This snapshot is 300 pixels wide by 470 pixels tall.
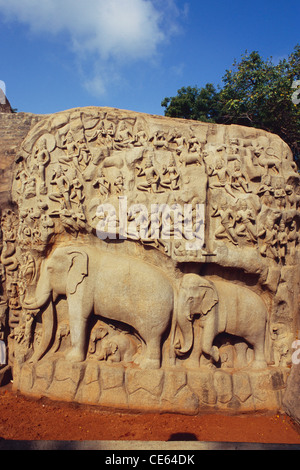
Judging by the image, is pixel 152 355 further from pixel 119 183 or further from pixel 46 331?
pixel 119 183

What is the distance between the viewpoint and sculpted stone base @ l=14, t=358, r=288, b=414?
5.21 metres

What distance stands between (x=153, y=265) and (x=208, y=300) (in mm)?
1059

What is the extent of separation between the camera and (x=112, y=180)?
5848 mm

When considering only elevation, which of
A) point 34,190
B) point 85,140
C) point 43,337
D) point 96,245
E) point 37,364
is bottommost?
point 37,364

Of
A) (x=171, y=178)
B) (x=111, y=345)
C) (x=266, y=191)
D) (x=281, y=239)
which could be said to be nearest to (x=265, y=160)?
(x=266, y=191)

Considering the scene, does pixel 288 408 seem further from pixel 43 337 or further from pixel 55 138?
pixel 55 138

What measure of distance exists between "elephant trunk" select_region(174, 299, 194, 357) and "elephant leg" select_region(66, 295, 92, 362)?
1.47 meters

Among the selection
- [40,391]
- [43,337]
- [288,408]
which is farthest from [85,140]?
[288,408]

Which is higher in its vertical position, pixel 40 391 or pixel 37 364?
pixel 37 364

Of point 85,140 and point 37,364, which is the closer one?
point 37,364

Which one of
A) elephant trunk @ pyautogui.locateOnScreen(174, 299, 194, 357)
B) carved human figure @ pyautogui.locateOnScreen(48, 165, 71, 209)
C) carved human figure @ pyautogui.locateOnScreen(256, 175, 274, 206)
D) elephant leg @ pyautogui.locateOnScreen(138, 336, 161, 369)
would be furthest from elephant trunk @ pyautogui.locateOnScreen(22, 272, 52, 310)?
carved human figure @ pyautogui.locateOnScreen(256, 175, 274, 206)
